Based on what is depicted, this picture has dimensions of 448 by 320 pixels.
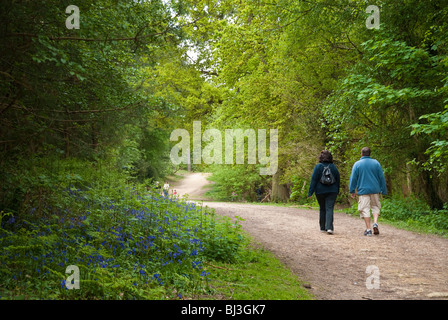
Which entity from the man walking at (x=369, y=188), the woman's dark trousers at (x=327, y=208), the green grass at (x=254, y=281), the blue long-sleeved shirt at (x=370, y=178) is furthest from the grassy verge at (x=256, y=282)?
the blue long-sleeved shirt at (x=370, y=178)

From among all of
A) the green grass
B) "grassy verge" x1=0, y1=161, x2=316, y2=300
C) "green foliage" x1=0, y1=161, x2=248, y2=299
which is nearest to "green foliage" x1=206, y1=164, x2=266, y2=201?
"green foliage" x1=0, y1=161, x2=248, y2=299

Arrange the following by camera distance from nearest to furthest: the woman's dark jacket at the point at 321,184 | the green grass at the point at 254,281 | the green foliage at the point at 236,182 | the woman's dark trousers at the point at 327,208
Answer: the green grass at the point at 254,281 < the woman's dark trousers at the point at 327,208 < the woman's dark jacket at the point at 321,184 < the green foliage at the point at 236,182

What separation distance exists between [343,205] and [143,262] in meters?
16.4

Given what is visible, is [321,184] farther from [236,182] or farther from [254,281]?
[236,182]

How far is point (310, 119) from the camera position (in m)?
18.3

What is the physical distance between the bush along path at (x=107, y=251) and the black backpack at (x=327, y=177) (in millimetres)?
3220

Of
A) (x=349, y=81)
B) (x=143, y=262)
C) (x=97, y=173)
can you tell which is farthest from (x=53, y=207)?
(x=349, y=81)

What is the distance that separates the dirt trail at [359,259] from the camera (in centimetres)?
493

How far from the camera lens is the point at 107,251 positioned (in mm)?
5004

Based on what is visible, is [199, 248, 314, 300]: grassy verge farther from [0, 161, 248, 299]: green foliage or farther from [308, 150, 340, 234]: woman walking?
[308, 150, 340, 234]: woman walking

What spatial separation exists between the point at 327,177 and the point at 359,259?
310 cm

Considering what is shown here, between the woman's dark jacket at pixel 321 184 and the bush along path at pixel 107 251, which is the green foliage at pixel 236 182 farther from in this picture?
the bush along path at pixel 107 251

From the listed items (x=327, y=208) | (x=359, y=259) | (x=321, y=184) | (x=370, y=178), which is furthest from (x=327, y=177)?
(x=359, y=259)
